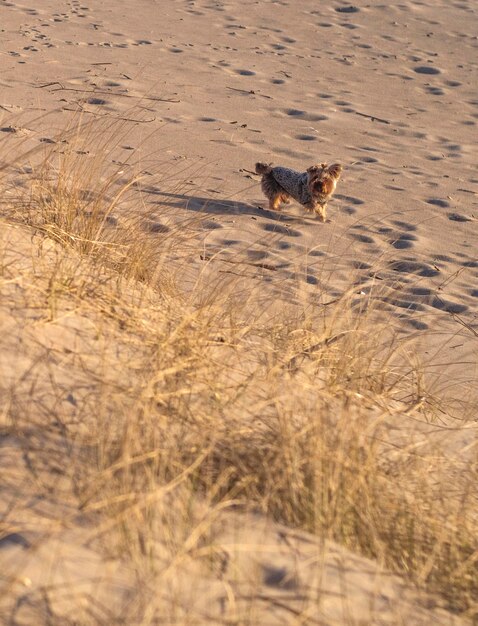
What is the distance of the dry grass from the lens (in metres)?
1.88

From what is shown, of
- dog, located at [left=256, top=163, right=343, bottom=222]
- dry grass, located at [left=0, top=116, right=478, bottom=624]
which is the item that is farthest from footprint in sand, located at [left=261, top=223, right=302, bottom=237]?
dry grass, located at [left=0, top=116, right=478, bottom=624]

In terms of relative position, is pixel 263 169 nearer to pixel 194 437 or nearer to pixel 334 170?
pixel 334 170

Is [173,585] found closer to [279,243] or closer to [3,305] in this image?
[3,305]

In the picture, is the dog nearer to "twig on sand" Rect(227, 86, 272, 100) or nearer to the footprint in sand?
the footprint in sand

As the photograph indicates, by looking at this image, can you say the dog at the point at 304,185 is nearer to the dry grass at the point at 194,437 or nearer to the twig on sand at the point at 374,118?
the dry grass at the point at 194,437

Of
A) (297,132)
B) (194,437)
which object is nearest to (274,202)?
(297,132)

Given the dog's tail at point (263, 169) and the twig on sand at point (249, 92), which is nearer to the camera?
the dog's tail at point (263, 169)

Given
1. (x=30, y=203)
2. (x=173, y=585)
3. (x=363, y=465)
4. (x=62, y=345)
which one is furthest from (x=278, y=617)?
(x=30, y=203)

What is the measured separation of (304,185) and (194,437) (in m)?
3.78

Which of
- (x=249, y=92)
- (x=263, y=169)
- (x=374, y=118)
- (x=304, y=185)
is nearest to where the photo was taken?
(x=304, y=185)

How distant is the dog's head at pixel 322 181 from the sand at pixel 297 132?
9.0 inches

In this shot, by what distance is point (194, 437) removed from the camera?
222 centimetres

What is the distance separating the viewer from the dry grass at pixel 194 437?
1878mm

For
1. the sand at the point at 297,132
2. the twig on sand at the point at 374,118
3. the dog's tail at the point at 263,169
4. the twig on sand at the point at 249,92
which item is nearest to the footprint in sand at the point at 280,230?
the sand at the point at 297,132
